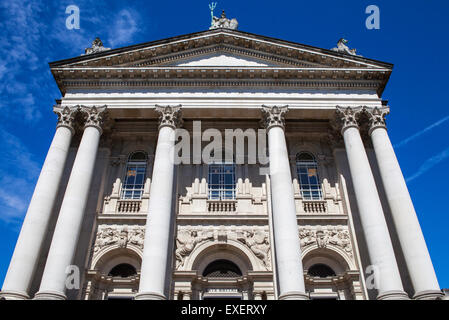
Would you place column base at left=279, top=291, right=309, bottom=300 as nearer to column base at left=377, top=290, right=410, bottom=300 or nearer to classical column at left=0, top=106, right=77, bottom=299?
column base at left=377, top=290, right=410, bottom=300

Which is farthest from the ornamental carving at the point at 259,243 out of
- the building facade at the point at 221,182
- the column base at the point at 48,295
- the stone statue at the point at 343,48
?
the stone statue at the point at 343,48

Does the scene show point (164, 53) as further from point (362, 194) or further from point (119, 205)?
point (362, 194)

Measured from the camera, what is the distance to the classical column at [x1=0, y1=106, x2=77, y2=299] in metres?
14.1

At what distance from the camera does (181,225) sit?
18.1 m

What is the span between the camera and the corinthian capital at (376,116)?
18297mm

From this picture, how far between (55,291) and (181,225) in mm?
6156

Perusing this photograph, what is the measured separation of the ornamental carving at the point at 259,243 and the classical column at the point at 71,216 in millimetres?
7099

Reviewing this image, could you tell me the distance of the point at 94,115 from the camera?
18500 millimetres

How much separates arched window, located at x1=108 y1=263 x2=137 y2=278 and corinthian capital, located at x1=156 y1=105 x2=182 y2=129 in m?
6.65

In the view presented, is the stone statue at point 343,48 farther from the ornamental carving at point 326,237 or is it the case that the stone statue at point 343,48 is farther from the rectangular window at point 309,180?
the ornamental carving at point 326,237

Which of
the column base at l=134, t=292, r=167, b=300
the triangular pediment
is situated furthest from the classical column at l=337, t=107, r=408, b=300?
the column base at l=134, t=292, r=167, b=300

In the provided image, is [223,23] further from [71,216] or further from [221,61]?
[71,216]
